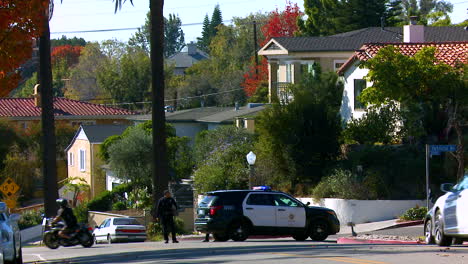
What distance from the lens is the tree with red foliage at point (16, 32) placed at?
819 inches

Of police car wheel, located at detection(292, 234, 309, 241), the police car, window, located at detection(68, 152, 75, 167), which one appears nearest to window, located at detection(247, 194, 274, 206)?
the police car

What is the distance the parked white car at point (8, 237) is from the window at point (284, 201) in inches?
405

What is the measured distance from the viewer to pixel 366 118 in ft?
128

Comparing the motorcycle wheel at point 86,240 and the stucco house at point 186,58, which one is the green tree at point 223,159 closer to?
the motorcycle wheel at point 86,240

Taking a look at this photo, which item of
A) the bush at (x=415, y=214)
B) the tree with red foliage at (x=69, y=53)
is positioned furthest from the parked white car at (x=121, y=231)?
the tree with red foliage at (x=69, y=53)

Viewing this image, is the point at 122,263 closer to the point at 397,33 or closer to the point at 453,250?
the point at 453,250

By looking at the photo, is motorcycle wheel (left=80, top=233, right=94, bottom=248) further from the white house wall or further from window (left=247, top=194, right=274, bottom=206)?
the white house wall

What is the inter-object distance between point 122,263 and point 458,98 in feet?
66.1

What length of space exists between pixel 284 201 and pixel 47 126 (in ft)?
42.6

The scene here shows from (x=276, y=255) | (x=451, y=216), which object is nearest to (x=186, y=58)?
(x=451, y=216)

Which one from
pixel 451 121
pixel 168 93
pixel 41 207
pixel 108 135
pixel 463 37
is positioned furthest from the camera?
pixel 168 93

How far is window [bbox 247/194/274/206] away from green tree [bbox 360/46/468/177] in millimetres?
10439

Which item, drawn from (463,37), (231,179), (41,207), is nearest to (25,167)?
(41,207)

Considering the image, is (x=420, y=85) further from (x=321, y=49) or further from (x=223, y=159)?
(x=321, y=49)
